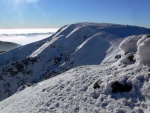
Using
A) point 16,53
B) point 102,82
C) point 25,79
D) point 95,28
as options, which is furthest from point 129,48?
point 16,53

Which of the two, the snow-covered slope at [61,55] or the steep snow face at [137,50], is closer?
the steep snow face at [137,50]

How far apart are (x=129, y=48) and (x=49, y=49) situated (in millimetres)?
64392

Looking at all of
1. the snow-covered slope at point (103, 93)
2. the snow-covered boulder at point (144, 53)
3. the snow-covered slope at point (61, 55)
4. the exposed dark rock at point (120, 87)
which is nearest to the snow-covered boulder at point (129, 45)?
the snow-covered slope at point (103, 93)

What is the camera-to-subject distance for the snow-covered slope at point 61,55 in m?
66.3

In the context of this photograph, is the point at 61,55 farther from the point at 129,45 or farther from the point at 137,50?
the point at 137,50

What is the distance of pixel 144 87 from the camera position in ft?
41.8

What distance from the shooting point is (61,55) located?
7619cm

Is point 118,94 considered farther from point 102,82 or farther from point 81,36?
point 81,36

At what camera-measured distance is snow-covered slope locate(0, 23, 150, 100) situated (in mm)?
66312

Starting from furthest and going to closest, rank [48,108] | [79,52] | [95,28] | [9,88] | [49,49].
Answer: [95,28] < [49,49] < [9,88] < [79,52] < [48,108]

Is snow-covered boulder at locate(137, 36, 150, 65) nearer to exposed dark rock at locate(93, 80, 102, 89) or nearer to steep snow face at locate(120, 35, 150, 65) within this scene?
steep snow face at locate(120, 35, 150, 65)

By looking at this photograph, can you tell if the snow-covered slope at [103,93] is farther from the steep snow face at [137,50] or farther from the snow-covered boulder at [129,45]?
the snow-covered boulder at [129,45]

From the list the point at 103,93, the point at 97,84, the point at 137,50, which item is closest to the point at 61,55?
the point at 137,50

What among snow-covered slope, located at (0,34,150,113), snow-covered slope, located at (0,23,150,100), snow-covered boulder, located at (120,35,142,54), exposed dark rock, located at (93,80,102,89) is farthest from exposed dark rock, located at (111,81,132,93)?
snow-covered slope, located at (0,23,150,100)
